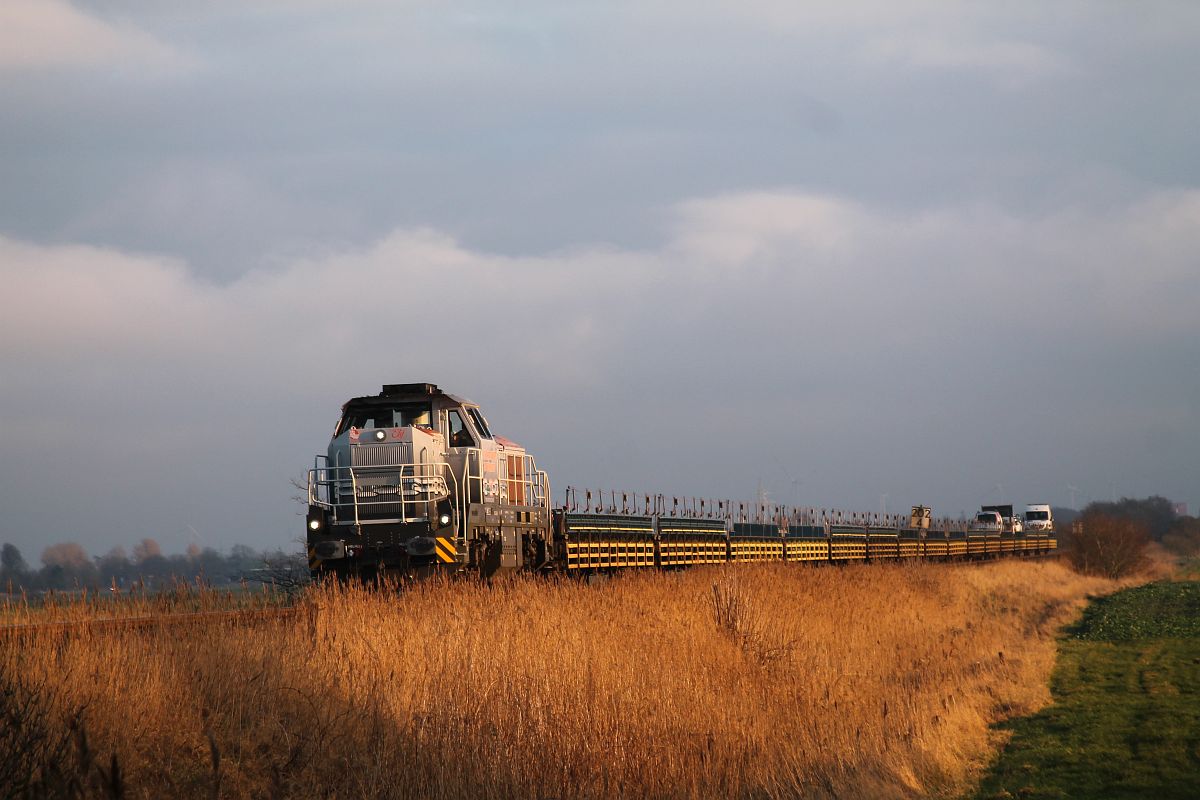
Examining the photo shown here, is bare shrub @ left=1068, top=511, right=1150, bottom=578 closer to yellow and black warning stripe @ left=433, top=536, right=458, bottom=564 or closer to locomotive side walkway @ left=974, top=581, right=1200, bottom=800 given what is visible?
locomotive side walkway @ left=974, top=581, right=1200, bottom=800

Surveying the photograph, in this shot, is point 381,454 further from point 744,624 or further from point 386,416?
point 744,624

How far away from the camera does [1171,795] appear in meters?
12.8

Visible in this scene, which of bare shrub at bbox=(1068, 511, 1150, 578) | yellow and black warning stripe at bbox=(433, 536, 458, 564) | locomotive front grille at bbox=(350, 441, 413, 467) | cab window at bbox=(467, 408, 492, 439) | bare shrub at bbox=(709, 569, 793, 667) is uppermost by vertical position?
cab window at bbox=(467, 408, 492, 439)

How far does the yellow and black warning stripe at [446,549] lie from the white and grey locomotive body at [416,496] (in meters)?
0.02

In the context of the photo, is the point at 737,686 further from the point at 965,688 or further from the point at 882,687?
the point at 965,688

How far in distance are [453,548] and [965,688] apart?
9.03m

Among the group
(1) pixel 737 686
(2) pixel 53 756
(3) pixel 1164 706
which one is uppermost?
(2) pixel 53 756

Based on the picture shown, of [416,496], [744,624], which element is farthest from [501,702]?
[416,496]

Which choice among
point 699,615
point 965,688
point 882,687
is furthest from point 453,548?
point 965,688

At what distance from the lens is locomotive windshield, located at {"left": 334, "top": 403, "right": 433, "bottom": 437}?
70.7 ft

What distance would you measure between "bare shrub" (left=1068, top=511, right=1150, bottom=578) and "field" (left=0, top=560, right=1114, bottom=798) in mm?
51652

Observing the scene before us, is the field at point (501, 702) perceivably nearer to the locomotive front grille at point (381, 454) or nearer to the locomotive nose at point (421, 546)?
the locomotive nose at point (421, 546)

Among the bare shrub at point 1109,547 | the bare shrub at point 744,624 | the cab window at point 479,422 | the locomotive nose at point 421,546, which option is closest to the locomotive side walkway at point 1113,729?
the bare shrub at point 744,624

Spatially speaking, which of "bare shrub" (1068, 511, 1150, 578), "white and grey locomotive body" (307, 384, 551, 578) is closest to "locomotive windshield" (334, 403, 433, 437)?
"white and grey locomotive body" (307, 384, 551, 578)
